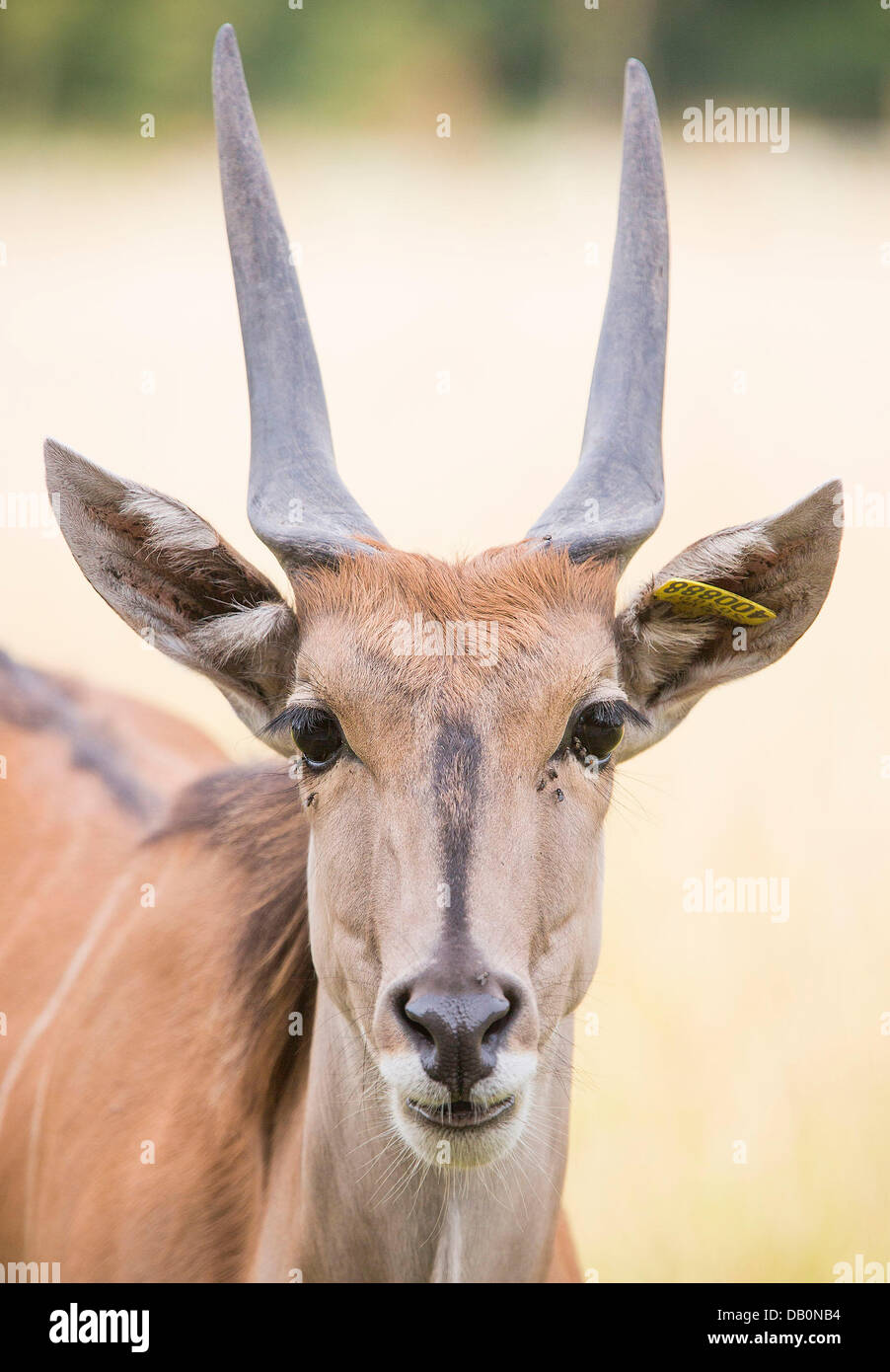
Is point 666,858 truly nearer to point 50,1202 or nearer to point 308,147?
point 50,1202

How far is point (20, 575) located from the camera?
36.3ft

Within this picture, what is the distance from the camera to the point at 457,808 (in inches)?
109

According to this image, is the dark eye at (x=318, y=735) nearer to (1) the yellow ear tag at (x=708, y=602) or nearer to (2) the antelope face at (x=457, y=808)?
(2) the antelope face at (x=457, y=808)

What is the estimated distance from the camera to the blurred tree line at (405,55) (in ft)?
36.8

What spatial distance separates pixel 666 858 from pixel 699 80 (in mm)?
6922

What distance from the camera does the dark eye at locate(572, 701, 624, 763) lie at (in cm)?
308

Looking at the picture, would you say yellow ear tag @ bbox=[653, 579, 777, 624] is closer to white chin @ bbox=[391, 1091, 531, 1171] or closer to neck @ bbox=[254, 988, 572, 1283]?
neck @ bbox=[254, 988, 572, 1283]

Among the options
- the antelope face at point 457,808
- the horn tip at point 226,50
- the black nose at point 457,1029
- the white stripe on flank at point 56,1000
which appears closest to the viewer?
the black nose at point 457,1029

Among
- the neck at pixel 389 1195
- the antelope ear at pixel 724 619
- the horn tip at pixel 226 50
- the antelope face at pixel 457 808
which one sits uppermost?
the horn tip at pixel 226 50

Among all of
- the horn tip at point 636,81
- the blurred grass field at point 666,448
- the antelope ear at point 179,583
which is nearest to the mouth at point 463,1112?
the antelope ear at point 179,583

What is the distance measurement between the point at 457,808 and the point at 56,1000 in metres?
2.38

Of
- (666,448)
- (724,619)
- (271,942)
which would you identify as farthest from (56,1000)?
(666,448)
